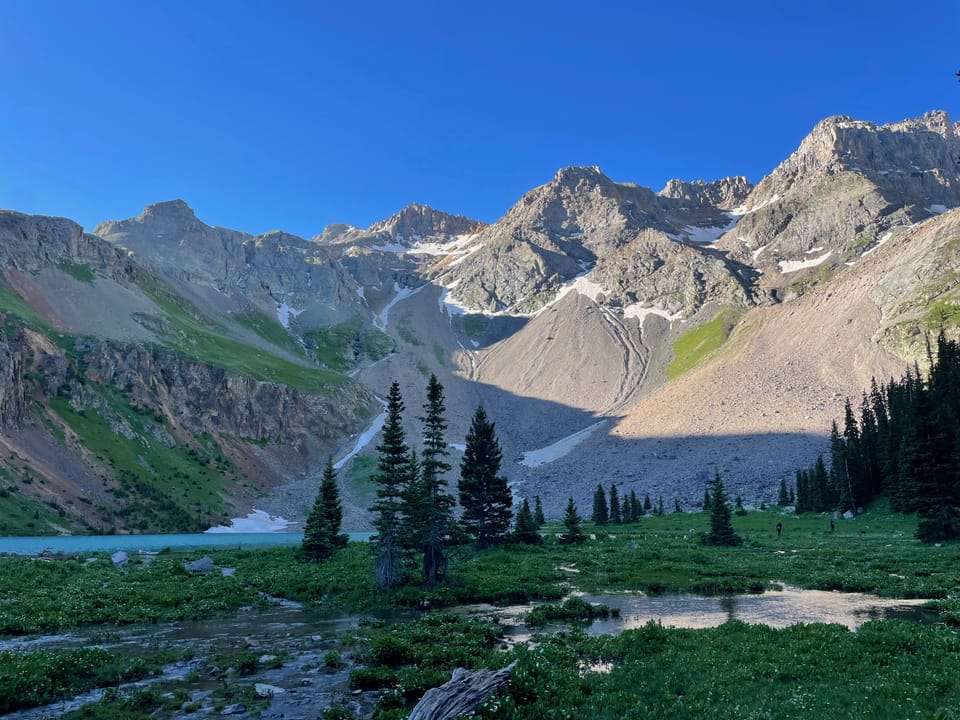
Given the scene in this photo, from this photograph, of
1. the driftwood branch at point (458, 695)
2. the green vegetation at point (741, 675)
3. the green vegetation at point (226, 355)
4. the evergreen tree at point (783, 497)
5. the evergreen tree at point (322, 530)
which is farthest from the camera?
the green vegetation at point (226, 355)

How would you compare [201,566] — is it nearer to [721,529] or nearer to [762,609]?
[762,609]

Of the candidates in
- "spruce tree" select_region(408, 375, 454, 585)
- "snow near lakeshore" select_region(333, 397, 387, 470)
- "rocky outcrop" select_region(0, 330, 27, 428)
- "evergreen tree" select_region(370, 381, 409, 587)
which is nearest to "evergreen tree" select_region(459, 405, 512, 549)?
"spruce tree" select_region(408, 375, 454, 585)

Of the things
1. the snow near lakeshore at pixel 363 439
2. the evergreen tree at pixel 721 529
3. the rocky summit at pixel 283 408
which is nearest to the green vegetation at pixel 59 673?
the evergreen tree at pixel 721 529

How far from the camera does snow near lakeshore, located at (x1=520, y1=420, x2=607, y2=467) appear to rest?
160 meters

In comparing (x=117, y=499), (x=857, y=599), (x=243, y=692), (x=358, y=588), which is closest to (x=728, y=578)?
(x=857, y=599)

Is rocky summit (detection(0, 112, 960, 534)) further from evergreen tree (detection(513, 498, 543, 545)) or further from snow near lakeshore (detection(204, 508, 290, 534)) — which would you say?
evergreen tree (detection(513, 498, 543, 545))

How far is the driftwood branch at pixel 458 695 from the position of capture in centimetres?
1138

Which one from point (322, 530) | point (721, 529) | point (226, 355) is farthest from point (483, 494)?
Answer: point (226, 355)

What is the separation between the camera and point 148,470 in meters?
117

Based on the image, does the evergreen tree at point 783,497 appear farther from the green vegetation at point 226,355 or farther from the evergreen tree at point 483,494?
the green vegetation at point 226,355

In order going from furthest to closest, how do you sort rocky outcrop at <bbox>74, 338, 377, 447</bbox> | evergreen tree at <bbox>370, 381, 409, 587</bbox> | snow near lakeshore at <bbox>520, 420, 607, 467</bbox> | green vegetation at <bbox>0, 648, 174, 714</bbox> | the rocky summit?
snow near lakeshore at <bbox>520, 420, 607, 467</bbox>, rocky outcrop at <bbox>74, 338, 377, 447</bbox>, the rocky summit, evergreen tree at <bbox>370, 381, 409, 587</bbox>, green vegetation at <bbox>0, 648, 174, 714</bbox>

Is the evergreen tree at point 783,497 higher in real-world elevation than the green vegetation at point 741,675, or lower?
lower

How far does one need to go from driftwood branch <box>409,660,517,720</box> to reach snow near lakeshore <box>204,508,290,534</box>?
11037cm

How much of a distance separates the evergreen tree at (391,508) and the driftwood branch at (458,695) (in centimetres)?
1800
